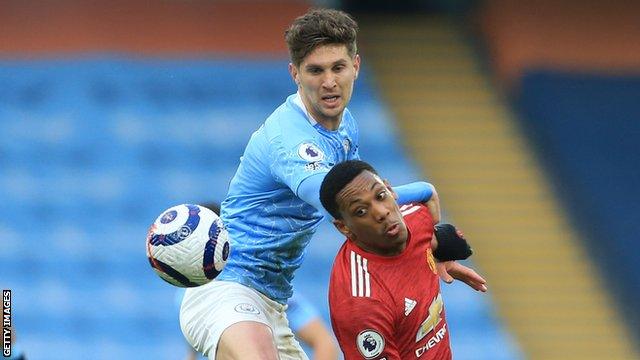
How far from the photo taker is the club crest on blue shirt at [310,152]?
5191 millimetres

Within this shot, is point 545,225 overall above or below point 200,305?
below

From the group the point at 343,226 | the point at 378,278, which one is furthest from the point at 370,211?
the point at 378,278

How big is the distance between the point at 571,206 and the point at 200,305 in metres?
7.41

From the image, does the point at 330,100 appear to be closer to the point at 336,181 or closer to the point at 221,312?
the point at 336,181

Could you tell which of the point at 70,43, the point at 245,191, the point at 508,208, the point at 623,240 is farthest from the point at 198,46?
the point at 245,191

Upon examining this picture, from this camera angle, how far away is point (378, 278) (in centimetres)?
503

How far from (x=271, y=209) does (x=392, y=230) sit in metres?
0.85

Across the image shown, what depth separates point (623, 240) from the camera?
12.0m

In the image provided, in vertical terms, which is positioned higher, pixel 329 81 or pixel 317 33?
pixel 317 33

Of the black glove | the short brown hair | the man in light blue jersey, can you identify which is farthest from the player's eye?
the short brown hair

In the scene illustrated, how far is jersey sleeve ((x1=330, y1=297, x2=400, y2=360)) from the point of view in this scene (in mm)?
4930

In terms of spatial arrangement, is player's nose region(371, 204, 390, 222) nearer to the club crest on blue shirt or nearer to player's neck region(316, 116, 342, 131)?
the club crest on blue shirt

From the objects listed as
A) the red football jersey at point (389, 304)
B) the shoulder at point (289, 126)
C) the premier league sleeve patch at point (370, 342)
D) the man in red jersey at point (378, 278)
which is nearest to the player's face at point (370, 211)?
the man in red jersey at point (378, 278)

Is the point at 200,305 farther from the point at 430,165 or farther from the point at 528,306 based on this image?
the point at 430,165
